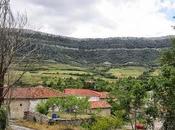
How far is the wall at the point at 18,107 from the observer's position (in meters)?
66.2

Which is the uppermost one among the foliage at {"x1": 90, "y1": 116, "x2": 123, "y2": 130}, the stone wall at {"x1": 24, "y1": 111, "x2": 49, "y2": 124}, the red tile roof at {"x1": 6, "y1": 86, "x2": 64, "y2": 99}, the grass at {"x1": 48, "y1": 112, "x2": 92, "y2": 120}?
the red tile roof at {"x1": 6, "y1": 86, "x2": 64, "y2": 99}

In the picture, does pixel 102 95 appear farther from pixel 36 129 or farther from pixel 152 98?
pixel 152 98

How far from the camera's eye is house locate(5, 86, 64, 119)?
66.8 metres

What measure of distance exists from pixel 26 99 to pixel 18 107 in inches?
91.9

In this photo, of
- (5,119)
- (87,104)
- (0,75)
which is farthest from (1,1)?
(87,104)

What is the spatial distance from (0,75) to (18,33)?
285cm

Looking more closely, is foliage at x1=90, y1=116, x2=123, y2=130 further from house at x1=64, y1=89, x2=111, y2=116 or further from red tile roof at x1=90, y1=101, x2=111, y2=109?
red tile roof at x1=90, y1=101, x2=111, y2=109

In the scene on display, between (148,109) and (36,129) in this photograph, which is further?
(36,129)

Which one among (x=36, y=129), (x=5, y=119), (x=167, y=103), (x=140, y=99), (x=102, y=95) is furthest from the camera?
(x=102, y=95)

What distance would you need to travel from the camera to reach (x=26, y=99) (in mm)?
69312

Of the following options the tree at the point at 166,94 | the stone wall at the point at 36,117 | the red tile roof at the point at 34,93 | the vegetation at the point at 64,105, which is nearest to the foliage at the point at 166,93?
the tree at the point at 166,94

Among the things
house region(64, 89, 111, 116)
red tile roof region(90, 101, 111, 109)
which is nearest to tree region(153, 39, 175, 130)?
house region(64, 89, 111, 116)

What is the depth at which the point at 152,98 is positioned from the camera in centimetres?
3123

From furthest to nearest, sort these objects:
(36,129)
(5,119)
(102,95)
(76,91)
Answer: (102,95), (76,91), (36,129), (5,119)
